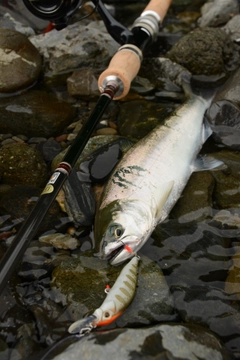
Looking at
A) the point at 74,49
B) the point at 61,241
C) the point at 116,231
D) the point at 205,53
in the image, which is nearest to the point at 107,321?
the point at 116,231

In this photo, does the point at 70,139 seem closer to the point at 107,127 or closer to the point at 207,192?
the point at 107,127

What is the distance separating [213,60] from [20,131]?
2.62 meters

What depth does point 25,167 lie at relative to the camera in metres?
4.21

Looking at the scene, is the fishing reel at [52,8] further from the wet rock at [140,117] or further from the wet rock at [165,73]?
the wet rock at [165,73]

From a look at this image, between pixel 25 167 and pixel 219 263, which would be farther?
pixel 25 167

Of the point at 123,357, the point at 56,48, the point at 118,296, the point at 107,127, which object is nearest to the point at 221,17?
the point at 56,48

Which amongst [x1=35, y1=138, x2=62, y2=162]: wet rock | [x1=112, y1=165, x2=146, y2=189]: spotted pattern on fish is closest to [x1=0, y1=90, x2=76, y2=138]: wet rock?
[x1=35, y1=138, x2=62, y2=162]: wet rock

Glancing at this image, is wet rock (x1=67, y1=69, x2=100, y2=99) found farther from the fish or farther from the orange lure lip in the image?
the orange lure lip

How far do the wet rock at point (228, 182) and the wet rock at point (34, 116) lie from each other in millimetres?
1769

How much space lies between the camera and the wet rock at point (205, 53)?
5.61 meters

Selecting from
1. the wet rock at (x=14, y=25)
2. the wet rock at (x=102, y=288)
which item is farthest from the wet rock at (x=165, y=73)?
the wet rock at (x=102, y=288)

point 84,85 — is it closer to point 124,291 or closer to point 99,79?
point 99,79

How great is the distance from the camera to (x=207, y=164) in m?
4.29

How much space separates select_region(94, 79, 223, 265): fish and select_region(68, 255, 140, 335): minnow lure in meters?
0.14
